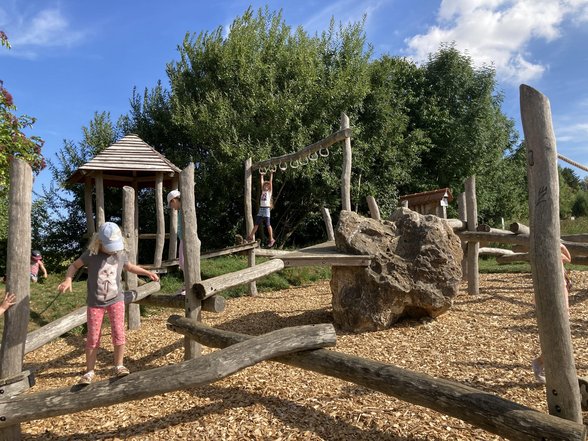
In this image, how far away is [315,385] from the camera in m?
4.70

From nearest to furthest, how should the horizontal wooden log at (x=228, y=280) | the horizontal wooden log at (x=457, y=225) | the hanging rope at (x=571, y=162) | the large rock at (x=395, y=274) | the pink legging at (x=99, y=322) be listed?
the pink legging at (x=99, y=322) → the horizontal wooden log at (x=228, y=280) → the large rock at (x=395, y=274) → the horizontal wooden log at (x=457, y=225) → the hanging rope at (x=571, y=162)

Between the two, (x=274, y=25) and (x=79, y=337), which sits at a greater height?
(x=274, y=25)

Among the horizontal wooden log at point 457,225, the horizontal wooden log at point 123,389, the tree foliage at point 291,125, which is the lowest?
the horizontal wooden log at point 123,389

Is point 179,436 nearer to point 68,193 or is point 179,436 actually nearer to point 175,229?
point 175,229

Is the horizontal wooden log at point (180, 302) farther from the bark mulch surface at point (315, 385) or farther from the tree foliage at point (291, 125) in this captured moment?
the tree foliage at point (291, 125)

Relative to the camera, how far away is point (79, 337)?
24.7 feet

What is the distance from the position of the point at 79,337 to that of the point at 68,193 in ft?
35.2

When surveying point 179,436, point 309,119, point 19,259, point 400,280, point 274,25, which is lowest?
point 179,436

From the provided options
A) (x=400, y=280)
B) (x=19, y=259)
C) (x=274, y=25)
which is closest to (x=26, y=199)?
(x=19, y=259)

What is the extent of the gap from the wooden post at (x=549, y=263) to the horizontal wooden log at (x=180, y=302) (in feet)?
11.0

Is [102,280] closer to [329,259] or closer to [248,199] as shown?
[329,259]

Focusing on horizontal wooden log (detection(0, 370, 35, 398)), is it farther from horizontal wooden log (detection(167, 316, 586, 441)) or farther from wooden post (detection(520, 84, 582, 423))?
wooden post (detection(520, 84, 582, 423))

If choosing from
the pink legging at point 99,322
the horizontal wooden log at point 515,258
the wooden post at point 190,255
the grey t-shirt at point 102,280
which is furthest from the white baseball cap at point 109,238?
the horizontal wooden log at point 515,258

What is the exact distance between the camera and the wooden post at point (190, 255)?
17.4 feet
